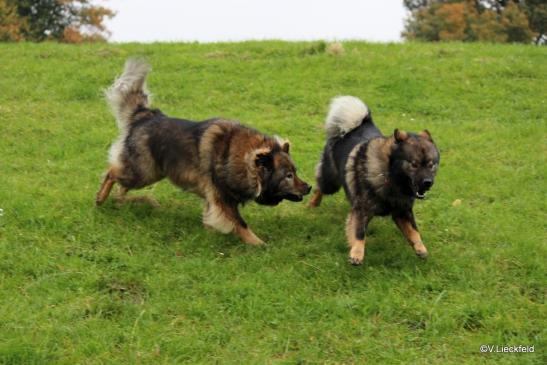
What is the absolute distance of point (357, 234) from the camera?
5578 millimetres

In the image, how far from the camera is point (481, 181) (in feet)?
25.6

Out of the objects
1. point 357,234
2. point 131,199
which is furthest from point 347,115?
point 131,199

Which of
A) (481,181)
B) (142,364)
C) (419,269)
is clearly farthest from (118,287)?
(481,181)

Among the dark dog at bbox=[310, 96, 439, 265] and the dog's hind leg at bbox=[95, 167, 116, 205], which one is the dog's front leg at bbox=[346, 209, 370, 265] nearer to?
the dark dog at bbox=[310, 96, 439, 265]

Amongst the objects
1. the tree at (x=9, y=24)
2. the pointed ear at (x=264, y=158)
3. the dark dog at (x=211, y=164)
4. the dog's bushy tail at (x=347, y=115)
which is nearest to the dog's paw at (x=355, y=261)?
the dark dog at (x=211, y=164)

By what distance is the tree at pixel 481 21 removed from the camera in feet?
99.0

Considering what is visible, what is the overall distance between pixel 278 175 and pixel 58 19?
27284 millimetres

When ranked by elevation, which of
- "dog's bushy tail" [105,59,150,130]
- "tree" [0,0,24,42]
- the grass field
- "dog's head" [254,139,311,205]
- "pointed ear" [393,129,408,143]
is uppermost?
"tree" [0,0,24,42]

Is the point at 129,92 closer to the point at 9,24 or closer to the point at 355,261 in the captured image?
the point at 355,261

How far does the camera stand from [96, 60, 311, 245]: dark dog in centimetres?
612

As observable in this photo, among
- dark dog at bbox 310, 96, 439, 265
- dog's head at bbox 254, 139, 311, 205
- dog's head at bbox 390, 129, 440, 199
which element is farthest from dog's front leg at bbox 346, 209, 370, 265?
dog's head at bbox 254, 139, 311, 205

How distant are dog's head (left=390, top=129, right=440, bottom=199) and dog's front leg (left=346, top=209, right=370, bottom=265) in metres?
0.47

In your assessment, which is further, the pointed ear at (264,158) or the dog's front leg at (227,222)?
the dog's front leg at (227,222)

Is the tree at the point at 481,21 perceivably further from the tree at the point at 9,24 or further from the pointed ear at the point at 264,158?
the pointed ear at the point at 264,158
